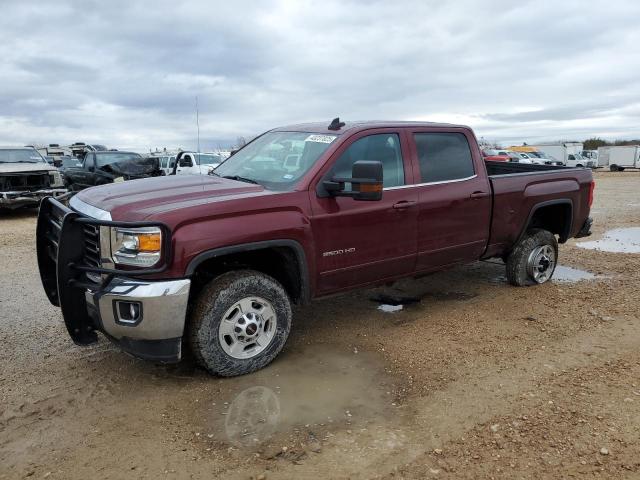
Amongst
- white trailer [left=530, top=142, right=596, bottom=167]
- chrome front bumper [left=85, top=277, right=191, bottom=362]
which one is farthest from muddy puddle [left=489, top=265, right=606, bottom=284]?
white trailer [left=530, top=142, right=596, bottom=167]

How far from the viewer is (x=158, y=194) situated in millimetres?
3846

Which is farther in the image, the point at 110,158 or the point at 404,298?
the point at 110,158

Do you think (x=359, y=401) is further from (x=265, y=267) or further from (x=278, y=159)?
(x=278, y=159)

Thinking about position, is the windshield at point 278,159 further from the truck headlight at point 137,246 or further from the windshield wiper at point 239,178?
the truck headlight at point 137,246

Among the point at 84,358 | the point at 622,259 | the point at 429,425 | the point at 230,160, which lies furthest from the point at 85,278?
the point at 622,259

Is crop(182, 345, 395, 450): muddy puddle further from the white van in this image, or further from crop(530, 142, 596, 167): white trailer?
crop(530, 142, 596, 167): white trailer

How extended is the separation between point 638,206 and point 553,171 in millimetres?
10542

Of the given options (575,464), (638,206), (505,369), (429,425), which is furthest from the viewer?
(638,206)

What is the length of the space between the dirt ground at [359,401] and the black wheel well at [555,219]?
3.75ft

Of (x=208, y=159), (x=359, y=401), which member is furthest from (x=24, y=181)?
(x=359, y=401)

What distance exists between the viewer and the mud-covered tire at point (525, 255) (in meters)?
5.98

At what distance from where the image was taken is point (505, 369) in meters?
3.97

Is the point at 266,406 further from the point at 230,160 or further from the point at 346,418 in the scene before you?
the point at 230,160

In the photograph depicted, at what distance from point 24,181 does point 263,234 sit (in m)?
11.3
